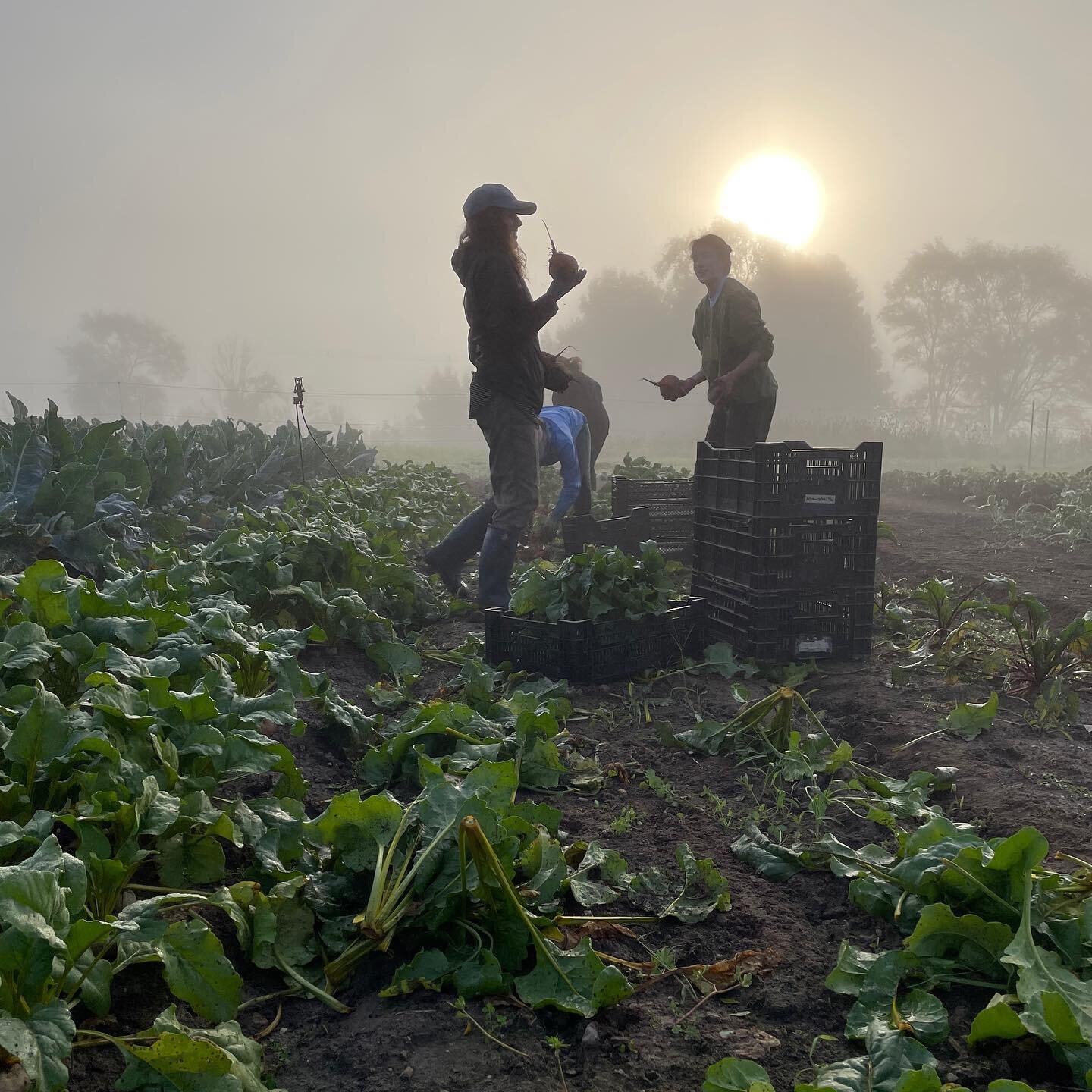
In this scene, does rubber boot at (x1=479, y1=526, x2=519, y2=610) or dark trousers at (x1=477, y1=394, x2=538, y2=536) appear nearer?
Answer: dark trousers at (x1=477, y1=394, x2=538, y2=536)

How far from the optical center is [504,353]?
5.41 m

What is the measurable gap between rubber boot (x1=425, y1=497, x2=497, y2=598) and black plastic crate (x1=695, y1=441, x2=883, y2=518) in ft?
6.88

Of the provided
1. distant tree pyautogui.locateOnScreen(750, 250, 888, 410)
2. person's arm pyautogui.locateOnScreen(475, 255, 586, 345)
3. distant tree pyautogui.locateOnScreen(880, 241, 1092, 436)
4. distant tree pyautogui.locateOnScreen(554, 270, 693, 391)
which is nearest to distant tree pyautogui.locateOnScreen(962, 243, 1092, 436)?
distant tree pyautogui.locateOnScreen(880, 241, 1092, 436)

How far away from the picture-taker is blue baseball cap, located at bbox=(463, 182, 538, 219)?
5.23 metres

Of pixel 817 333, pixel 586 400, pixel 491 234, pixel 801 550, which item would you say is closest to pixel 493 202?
pixel 491 234

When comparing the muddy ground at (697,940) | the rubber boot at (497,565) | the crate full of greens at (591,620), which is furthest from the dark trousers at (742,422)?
the muddy ground at (697,940)

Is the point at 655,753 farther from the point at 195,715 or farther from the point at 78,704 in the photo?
the point at 78,704

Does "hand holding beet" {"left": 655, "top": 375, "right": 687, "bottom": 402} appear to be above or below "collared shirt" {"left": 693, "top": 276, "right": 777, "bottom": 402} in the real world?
below

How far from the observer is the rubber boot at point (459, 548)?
6297 millimetres

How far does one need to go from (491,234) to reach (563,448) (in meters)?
2.45

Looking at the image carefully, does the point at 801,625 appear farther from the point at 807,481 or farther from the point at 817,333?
the point at 817,333

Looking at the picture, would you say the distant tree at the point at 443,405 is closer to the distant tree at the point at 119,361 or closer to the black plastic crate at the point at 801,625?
the distant tree at the point at 119,361

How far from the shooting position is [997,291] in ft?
229

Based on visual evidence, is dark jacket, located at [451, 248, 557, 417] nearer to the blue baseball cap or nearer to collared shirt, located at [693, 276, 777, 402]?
the blue baseball cap
